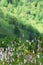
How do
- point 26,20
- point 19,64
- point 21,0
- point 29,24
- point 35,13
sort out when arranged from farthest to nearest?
point 21,0
point 35,13
point 26,20
point 29,24
point 19,64

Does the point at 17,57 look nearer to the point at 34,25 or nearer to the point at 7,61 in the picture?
the point at 7,61

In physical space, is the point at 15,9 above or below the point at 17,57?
below

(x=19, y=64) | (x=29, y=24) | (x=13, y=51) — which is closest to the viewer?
(x=19, y=64)

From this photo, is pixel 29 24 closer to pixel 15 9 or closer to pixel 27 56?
pixel 15 9

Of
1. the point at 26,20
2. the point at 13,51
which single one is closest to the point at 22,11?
the point at 26,20

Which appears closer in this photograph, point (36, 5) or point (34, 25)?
point (34, 25)

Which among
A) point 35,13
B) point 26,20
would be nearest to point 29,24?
point 26,20
